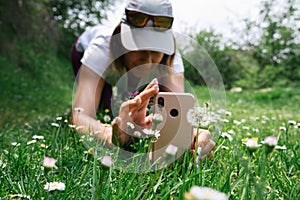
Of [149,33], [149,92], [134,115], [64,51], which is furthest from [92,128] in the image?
[64,51]

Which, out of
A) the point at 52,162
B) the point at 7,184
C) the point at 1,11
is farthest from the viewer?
the point at 1,11

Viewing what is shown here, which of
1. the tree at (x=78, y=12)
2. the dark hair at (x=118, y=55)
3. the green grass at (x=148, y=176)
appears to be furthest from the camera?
the tree at (x=78, y=12)

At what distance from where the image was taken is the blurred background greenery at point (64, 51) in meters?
4.55

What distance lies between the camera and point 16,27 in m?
5.50

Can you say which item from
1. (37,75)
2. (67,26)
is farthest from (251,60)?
(37,75)

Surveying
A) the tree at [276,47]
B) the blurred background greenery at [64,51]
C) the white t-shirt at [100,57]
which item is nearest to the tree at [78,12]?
the blurred background greenery at [64,51]

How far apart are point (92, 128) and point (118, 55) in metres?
0.59

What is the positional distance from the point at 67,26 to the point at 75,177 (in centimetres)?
792

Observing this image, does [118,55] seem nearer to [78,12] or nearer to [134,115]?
[134,115]

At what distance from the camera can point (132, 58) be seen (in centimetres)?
169

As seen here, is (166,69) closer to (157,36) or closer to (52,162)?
(157,36)

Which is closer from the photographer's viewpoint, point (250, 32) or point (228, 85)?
point (228, 85)

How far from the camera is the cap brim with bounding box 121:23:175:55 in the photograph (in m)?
1.52

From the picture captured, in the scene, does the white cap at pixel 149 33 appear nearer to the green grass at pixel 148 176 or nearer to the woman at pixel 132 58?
the woman at pixel 132 58
